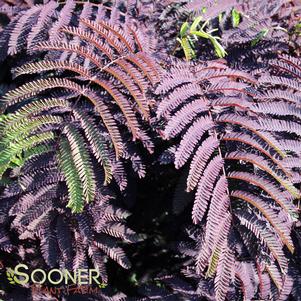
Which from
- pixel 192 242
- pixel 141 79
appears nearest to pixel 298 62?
pixel 141 79

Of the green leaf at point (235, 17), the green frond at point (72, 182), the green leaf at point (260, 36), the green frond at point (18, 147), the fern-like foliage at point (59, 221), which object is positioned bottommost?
the fern-like foliage at point (59, 221)

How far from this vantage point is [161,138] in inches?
70.4

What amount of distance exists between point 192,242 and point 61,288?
1.79 ft

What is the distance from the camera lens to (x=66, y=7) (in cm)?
194

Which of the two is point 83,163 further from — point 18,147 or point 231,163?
point 231,163

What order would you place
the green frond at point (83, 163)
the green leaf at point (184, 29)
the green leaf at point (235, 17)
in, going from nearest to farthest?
1. the green frond at point (83, 163)
2. the green leaf at point (184, 29)
3. the green leaf at point (235, 17)

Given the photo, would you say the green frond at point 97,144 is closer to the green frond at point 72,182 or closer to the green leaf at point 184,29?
the green frond at point 72,182

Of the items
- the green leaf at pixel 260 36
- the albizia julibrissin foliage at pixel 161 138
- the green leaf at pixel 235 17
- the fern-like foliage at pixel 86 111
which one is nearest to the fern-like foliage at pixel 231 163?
the albizia julibrissin foliage at pixel 161 138

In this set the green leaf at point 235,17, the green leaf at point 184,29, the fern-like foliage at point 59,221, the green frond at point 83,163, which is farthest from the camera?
the green leaf at point 235,17

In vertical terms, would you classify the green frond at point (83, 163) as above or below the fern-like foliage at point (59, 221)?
above

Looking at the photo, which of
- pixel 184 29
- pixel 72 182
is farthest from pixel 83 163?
pixel 184 29

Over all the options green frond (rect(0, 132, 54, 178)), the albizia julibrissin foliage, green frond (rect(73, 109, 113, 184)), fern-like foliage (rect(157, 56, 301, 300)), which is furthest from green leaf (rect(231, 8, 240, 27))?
green frond (rect(0, 132, 54, 178))

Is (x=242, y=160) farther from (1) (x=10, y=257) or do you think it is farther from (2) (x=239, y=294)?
(1) (x=10, y=257)

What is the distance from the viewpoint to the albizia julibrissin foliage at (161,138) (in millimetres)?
1515
